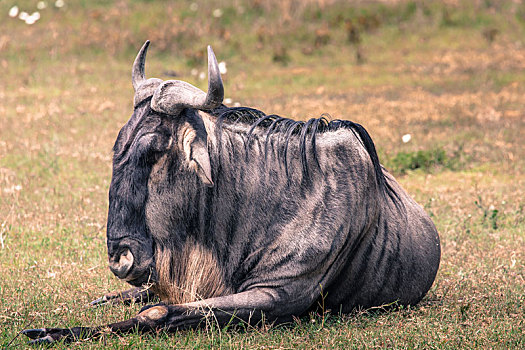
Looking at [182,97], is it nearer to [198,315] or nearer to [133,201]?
[133,201]

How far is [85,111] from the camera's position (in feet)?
42.5

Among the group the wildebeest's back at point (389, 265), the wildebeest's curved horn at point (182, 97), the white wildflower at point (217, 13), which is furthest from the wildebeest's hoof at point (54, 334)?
the white wildflower at point (217, 13)

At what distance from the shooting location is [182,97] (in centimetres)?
427

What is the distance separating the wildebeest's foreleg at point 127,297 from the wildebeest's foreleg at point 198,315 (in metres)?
0.73

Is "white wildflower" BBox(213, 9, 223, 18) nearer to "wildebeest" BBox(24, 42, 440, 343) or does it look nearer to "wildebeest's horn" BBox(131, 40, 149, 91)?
"wildebeest's horn" BBox(131, 40, 149, 91)

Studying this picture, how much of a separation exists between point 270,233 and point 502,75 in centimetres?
1333

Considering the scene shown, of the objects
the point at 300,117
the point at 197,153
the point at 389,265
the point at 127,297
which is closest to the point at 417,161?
the point at 300,117

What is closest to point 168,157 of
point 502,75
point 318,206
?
point 318,206

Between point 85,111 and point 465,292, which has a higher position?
point 85,111

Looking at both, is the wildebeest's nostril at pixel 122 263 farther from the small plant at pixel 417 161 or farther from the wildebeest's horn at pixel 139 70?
the small plant at pixel 417 161

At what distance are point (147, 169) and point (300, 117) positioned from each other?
8.24 m

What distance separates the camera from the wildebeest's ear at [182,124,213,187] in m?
4.21

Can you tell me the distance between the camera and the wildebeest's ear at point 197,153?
4.21 metres

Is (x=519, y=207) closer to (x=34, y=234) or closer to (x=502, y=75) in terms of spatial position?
(x=34, y=234)
